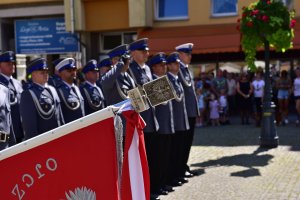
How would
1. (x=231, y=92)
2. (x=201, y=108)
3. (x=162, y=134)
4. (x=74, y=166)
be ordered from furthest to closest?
(x=231, y=92) < (x=201, y=108) < (x=162, y=134) < (x=74, y=166)

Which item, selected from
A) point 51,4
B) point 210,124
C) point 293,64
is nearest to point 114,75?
point 210,124

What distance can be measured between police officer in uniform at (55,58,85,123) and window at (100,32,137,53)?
16991 mm

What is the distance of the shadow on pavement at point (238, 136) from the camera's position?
12495mm

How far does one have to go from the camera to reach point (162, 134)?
7.51 metres

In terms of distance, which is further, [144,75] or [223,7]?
[223,7]

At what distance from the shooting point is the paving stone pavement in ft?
24.1

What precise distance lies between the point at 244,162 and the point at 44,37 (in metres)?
16.4

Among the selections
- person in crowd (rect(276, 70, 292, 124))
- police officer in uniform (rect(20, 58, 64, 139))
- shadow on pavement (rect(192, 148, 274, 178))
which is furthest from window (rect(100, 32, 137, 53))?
police officer in uniform (rect(20, 58, 64, 139))

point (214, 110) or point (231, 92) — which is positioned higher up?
point (231, 92)

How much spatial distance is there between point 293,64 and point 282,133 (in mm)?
6780

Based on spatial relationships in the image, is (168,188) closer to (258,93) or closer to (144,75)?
(144,75)

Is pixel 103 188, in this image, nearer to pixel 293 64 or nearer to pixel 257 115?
pixel 257 115

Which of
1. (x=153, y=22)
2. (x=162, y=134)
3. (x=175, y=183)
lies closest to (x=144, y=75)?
(x=162, y=134)

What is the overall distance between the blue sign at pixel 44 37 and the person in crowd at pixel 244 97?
908 cm
